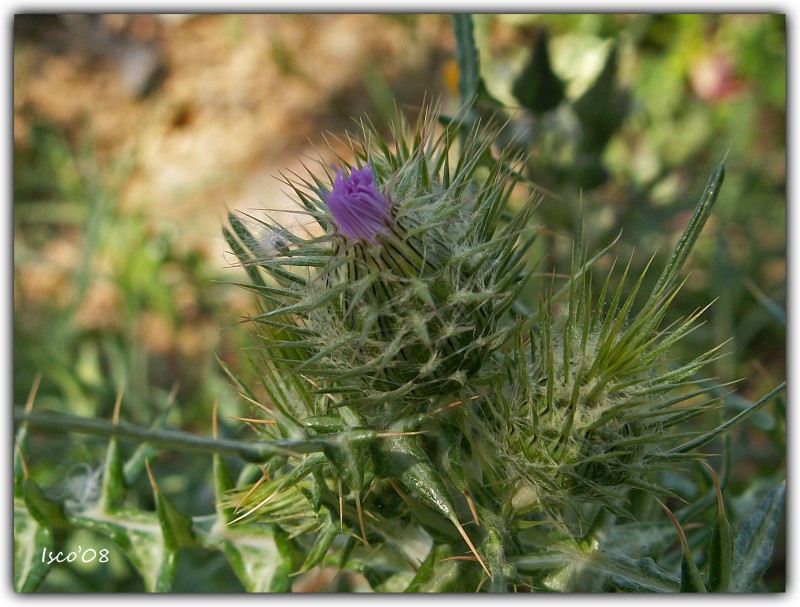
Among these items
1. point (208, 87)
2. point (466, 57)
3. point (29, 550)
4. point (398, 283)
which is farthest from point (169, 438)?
point (208, 87)

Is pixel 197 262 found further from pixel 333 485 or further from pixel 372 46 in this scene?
pixel 333 485

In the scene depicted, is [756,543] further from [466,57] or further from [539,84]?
→ [539,84]

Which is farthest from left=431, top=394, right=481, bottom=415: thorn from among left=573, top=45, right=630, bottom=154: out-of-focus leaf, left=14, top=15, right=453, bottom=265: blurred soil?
left=14, top=15, right=453, bottom=265: blurred soil

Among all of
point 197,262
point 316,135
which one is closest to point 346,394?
point 197,262

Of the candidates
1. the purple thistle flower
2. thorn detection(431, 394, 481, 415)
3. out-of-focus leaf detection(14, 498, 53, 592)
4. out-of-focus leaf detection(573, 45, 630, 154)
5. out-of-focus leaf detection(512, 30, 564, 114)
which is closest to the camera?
the purple thistle flower

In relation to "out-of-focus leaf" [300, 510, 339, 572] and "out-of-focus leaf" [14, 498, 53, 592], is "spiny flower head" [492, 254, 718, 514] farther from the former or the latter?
"out-of-focus leaf" [14, 498, 53, 592]

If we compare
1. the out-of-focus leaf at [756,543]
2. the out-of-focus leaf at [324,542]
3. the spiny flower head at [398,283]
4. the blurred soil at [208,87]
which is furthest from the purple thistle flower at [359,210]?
the blurred soil at [208,87]
